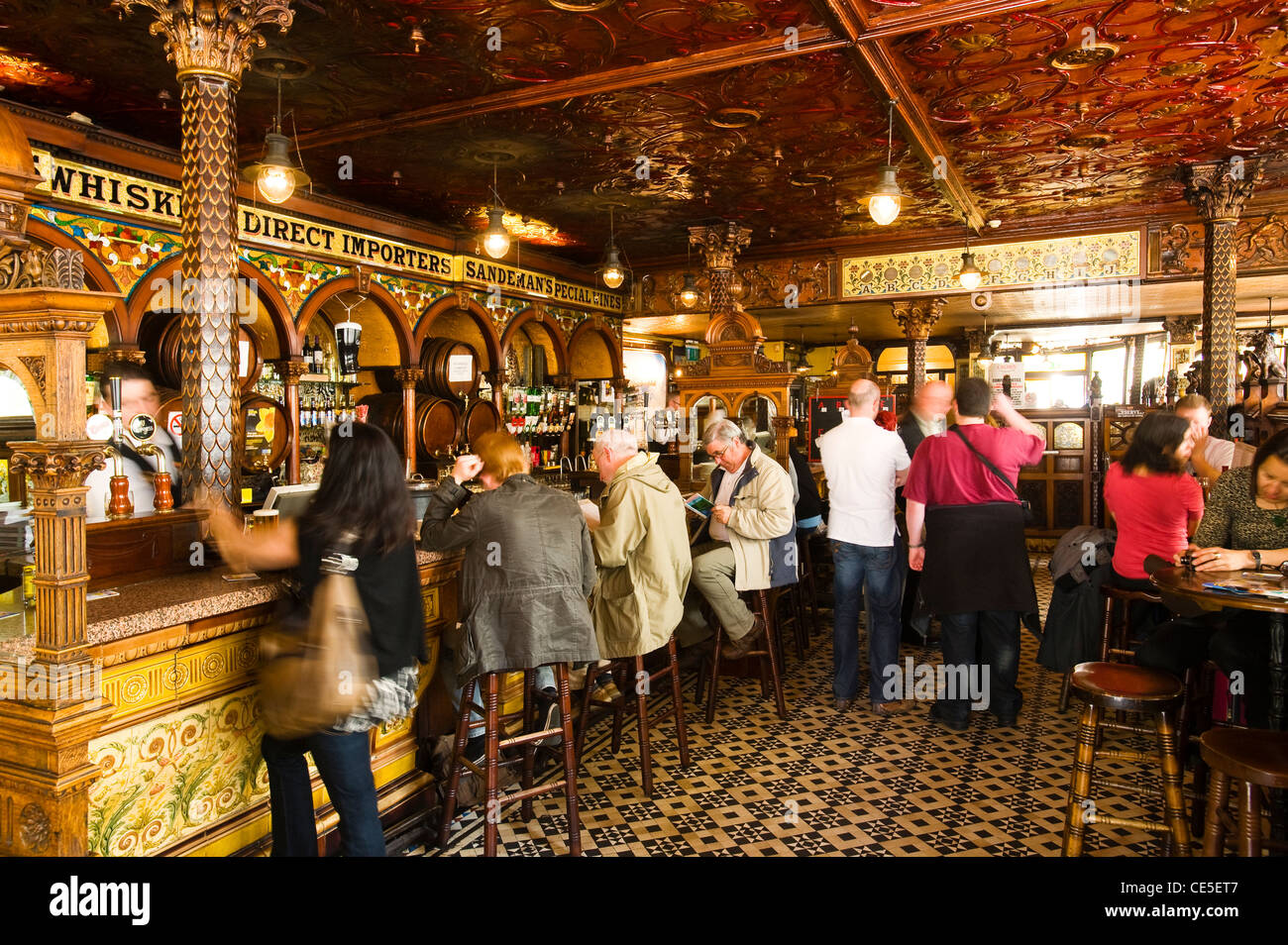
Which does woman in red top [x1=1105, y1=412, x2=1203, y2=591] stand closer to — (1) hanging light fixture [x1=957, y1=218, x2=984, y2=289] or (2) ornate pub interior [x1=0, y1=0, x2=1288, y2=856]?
(2) ornate pub interior [x1=0, y1=0, x2=1288, y2=856]

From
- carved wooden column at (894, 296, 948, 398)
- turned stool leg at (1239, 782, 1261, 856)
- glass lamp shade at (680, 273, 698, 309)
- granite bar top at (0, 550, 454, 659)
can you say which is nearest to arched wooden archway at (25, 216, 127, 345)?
granite bar top at (0, 550, 454, 659)

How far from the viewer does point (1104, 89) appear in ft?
17.2

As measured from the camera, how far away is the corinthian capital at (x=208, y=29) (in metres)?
3.24

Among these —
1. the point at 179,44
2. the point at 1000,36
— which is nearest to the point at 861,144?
the point at 1000,36

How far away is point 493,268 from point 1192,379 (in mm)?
7187

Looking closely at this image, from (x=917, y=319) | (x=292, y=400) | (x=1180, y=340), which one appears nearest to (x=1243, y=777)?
(x=292, y=400)

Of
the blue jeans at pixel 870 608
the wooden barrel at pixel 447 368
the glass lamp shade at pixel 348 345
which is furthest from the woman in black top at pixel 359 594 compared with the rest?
the wooden barrel at pixel 447 368

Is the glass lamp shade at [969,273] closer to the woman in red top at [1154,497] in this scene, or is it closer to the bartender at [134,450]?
the woman in red top at [1154,497]

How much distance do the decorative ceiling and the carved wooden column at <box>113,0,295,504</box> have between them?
3.01ft

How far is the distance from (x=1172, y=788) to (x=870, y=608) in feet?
7.20

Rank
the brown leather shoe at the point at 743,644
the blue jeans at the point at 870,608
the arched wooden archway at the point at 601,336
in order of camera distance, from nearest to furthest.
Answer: the brown leather shoe at the point at 743,644 → the blue jeans at the point at 870,608 → the arched wooden archway at the point at 601,336

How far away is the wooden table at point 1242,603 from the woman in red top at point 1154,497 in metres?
0.88

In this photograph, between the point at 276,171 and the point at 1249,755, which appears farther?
the point at 276,171

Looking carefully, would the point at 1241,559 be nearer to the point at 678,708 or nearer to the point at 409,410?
the point at 678,708
